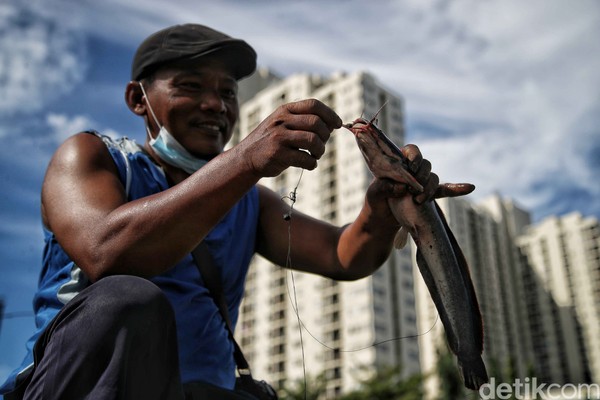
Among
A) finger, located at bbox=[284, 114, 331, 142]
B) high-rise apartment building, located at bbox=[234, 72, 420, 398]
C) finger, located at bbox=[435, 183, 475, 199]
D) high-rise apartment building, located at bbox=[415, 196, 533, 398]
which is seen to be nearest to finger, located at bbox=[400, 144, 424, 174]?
finger, located at bbox=[435, 183, 475, 199]

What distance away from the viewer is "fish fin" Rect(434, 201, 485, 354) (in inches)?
84.0

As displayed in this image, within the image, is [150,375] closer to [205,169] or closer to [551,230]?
[205,169]

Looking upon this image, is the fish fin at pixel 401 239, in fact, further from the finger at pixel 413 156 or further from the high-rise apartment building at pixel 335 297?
the high-rise apartment building at pixel 335 297

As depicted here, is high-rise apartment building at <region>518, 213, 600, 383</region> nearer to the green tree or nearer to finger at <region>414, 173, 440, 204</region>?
the green tree

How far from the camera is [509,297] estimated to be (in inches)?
4035

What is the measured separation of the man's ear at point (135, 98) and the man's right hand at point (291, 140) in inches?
52.6

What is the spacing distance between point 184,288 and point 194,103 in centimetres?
94

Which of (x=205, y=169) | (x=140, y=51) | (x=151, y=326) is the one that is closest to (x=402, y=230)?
(x=205, y=169)

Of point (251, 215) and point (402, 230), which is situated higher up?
point (251, 215)

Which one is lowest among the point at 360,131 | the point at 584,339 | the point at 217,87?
the point at 360,131

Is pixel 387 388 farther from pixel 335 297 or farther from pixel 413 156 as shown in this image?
pixel 413 156

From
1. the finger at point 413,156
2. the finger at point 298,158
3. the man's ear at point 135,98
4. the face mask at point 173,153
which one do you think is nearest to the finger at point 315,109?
the finger at point 298,158

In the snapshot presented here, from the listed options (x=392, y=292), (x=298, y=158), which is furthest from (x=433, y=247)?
(x=392, y=292)

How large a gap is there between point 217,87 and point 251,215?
0.69 metres
